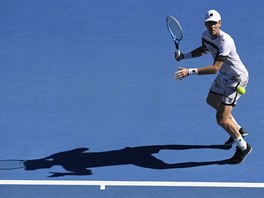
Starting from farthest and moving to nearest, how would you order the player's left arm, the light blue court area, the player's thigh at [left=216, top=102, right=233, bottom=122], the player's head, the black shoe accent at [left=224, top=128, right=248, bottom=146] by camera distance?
the black shoe accent at [left=224, top=128, right=248, bottom=146] < the player's thigh at [left=216, top=102, right=233, bottom=122] < the light blue court area < the player's head < the player's left arm

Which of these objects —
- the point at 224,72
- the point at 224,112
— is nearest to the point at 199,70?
the point at 224,72

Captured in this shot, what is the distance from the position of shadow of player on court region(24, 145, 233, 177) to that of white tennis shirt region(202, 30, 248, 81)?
1.43 metres

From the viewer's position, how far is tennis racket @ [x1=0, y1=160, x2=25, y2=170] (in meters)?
11.5

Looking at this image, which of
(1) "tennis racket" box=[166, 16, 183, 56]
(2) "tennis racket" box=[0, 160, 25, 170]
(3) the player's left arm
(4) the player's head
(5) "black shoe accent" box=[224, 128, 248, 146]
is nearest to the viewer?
(3) the player's left arm

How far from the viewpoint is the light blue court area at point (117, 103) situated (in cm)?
1123

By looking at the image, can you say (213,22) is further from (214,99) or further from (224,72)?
(214,99)

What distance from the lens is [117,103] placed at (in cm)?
1342

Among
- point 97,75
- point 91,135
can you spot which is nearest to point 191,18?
point 97,75

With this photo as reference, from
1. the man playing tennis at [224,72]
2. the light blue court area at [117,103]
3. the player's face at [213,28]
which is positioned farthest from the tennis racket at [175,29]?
the light blue court area at [117,103]

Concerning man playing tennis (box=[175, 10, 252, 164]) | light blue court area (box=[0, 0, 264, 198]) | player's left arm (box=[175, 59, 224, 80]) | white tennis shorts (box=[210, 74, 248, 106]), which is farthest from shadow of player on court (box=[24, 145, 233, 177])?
player's left arm (box=[175, 59, 224, 80])

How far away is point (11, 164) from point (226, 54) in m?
3.85

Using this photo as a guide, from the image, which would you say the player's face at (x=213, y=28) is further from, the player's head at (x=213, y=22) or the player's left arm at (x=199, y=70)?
the player's left arm at (x=199, y=70)

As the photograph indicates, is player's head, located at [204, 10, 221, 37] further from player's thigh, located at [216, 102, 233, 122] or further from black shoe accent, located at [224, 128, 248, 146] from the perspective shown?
black shoe accent, located at [224, 128, 248, 146]

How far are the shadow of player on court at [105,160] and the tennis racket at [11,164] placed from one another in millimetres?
80
